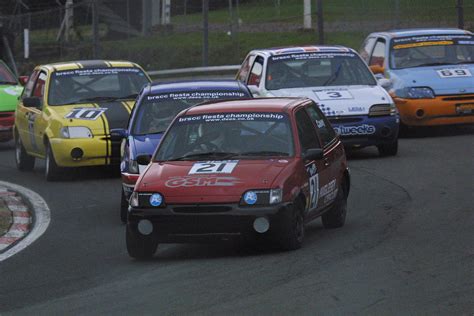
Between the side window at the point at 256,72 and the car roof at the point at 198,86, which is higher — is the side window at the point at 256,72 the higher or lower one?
the lower one

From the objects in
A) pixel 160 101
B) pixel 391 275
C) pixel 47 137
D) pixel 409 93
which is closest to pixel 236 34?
pixel 409 93

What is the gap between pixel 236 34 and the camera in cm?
3147

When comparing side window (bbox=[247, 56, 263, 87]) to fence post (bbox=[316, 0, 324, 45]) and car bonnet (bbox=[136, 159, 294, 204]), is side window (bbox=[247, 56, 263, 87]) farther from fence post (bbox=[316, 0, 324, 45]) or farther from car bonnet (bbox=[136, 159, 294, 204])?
car bonnet (bbox=[136, 159, 294, 204])

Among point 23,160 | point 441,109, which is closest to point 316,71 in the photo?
point 441,109

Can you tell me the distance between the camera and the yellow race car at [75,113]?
16.0 metres

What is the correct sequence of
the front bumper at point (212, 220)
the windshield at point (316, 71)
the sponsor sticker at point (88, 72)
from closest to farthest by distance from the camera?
the front bumper at point (212, 220) → the sponsor sticker at point (88, 72) → the windshield at point (316, 71)

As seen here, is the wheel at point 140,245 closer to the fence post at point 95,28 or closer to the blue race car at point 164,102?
the blue race car at point 164,102

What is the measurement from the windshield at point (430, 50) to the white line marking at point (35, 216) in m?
6.91

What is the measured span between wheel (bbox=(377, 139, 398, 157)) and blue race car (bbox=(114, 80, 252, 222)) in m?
3.58

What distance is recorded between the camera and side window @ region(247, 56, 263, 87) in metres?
18.4

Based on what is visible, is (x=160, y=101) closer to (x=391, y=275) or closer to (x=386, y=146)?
(x=386, y=146)

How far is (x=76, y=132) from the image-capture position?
52.8ft

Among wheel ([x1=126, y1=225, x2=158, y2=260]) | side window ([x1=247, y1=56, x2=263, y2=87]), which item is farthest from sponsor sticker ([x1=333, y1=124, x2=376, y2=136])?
wheel ([x1=126, y1=225, x2=158, y2=260])

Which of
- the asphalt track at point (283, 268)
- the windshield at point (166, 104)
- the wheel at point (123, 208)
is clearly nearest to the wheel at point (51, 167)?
the asphalt track at point (283, 268)
